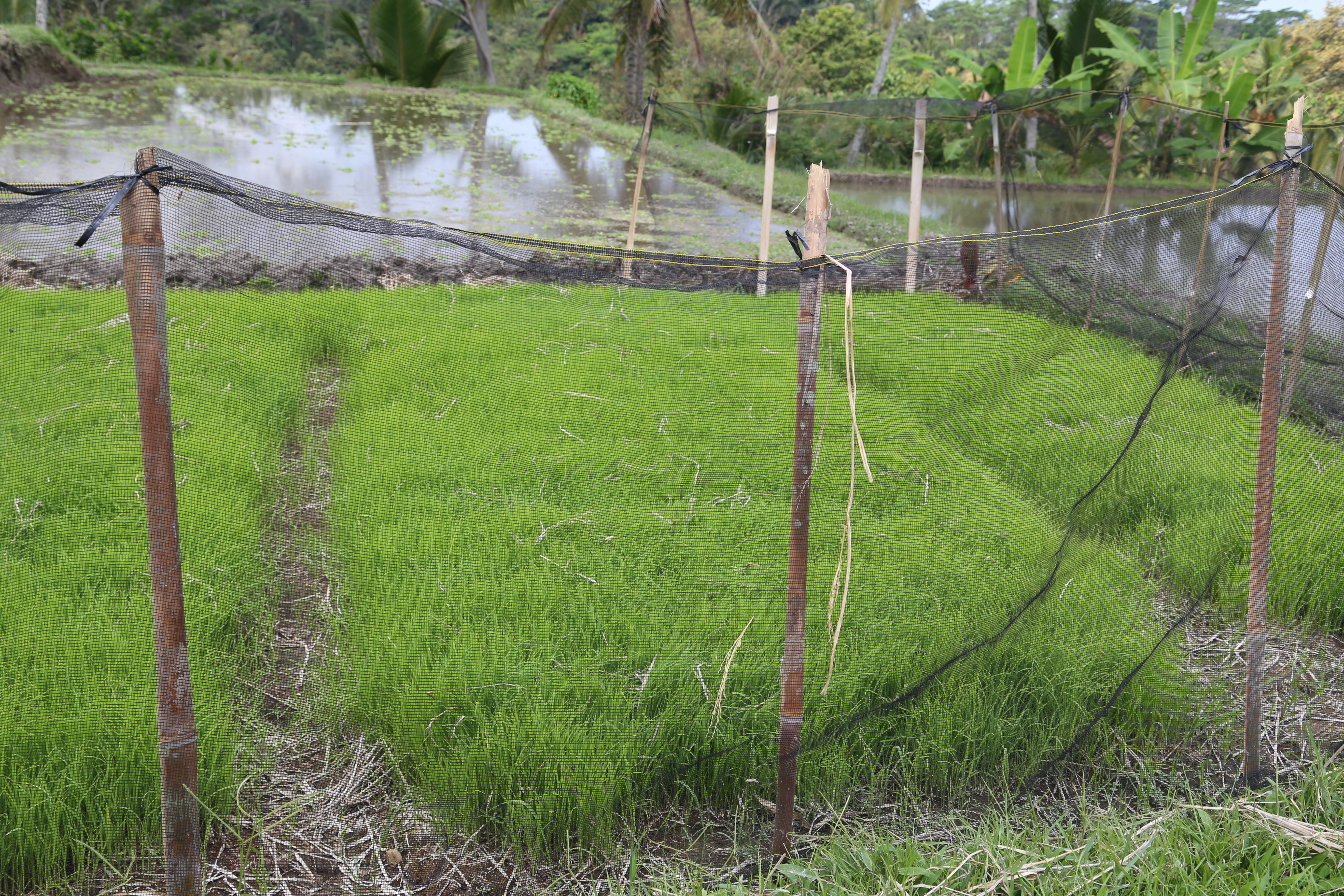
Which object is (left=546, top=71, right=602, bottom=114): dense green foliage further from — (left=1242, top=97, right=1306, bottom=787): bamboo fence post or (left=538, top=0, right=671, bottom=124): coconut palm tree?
(left=1242, top=97, right=1306, bottom=787): bamboo fence post

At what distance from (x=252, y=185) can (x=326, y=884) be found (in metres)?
1.45

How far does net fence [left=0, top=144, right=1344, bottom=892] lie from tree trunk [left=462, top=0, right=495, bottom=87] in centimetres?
1735

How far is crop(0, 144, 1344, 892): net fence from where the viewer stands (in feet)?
6.35

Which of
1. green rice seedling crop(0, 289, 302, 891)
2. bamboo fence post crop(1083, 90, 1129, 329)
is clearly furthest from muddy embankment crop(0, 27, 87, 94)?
bamboo fence post crop(1083, 90, 1129, 329)

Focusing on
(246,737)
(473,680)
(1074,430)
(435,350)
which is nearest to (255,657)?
(246,737)

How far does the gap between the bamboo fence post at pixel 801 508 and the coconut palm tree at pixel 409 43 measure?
18231 mm

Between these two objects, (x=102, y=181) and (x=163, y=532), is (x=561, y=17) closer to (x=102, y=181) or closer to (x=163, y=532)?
(x=102, y=181)

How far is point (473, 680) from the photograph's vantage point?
2.15 metres

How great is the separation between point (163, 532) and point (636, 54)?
1449cm

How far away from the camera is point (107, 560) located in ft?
8.26

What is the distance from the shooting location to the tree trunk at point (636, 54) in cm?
1374

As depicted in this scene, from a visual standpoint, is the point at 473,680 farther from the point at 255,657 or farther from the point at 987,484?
the point at 987,484

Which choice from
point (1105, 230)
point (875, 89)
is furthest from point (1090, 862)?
point (875, 89)

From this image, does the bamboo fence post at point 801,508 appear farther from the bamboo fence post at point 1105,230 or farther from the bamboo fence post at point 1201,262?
the bamboo fence post at point 1201,262
